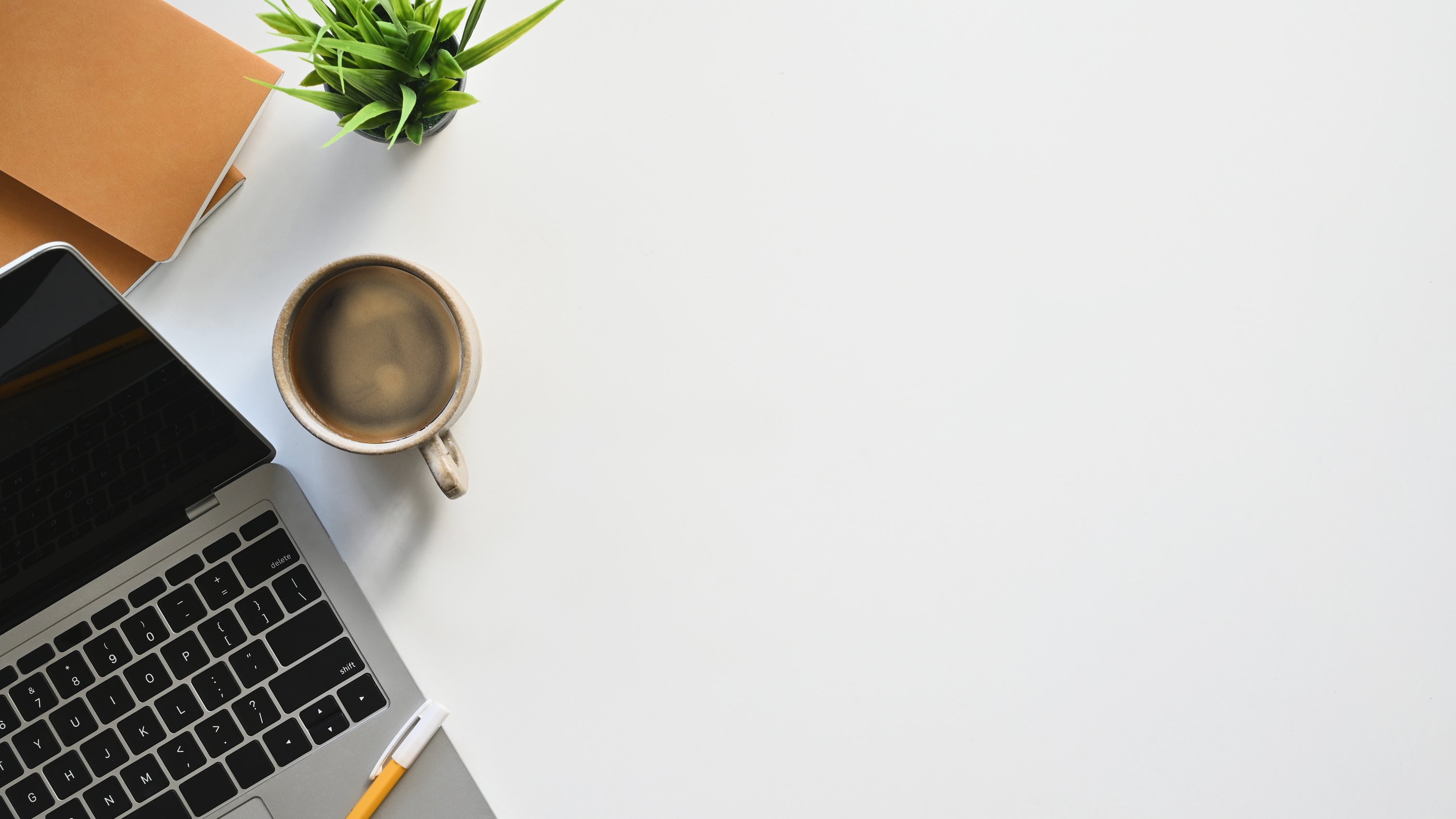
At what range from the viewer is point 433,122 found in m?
0.70

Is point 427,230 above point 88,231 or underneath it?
underneath

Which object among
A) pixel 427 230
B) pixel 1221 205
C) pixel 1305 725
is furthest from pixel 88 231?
pixel 1305 725

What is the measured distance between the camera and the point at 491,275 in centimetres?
73

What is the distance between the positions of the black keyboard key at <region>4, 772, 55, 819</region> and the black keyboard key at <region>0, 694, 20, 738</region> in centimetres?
4

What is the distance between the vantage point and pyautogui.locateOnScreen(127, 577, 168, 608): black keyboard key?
2.20 feet

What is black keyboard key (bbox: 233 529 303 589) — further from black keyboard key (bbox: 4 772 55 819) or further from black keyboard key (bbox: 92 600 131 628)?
black keyboard key (bbox: 4 772 55 819)

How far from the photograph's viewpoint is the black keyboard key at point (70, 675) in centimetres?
66

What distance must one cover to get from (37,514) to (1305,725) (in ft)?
3.37

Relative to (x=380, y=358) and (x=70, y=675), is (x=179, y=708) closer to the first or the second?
(x=70, y=675)

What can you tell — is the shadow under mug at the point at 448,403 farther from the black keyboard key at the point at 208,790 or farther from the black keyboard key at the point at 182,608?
the black keyboard key at the point at 208,790

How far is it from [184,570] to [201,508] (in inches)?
2.0

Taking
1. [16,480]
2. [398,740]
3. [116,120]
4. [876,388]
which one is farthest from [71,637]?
[876,388]

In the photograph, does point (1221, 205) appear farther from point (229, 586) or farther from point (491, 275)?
point (229, 586)

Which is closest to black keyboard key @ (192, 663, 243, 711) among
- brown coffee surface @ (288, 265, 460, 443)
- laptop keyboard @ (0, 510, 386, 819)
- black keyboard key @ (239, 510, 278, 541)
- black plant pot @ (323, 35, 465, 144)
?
laptop keyboard @ (0, 510, 386, 819)
